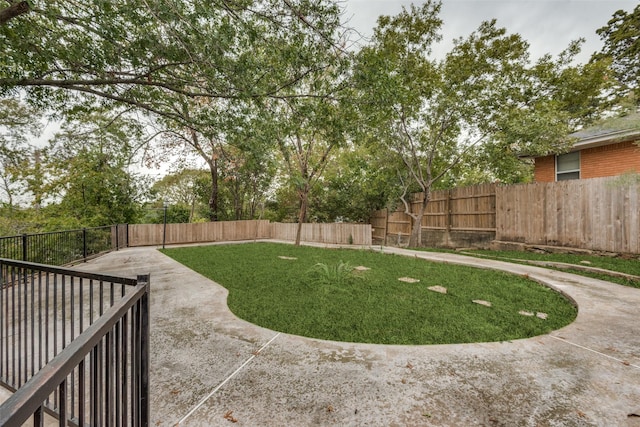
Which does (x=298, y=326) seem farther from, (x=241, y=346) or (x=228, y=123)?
(x=228, y=123)

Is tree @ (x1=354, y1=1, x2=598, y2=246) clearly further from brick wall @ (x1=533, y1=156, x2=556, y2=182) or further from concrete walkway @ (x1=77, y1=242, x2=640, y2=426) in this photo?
Answer: concrete walkway @ (x1=77, y1=242, x2=640, y2=426)

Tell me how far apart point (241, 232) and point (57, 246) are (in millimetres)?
9906

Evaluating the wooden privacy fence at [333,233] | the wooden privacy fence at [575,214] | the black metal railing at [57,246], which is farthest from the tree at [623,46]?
the black metal railing at [57,246]

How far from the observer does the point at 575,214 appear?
22.3 ft

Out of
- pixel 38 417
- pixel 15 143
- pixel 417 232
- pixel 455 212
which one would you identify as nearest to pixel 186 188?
pixel 15 143

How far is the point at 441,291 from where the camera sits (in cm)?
434

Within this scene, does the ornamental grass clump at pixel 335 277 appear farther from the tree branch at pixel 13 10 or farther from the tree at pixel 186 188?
the tree at pixel 186 188

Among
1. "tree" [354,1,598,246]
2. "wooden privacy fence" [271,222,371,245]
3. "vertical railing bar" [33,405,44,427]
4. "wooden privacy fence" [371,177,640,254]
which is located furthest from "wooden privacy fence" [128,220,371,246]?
"vertical railing bar" [33,405,44,427]

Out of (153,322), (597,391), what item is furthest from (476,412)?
(153,322)

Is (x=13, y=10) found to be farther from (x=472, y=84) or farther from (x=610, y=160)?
(x=610, y=160)

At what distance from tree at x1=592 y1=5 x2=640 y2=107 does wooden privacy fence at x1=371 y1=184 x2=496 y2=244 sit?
10.9 meters

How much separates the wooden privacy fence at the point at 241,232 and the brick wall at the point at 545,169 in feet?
21.8

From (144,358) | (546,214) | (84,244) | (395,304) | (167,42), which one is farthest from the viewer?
(84,244)

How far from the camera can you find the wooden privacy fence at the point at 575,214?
5953 millimetres
